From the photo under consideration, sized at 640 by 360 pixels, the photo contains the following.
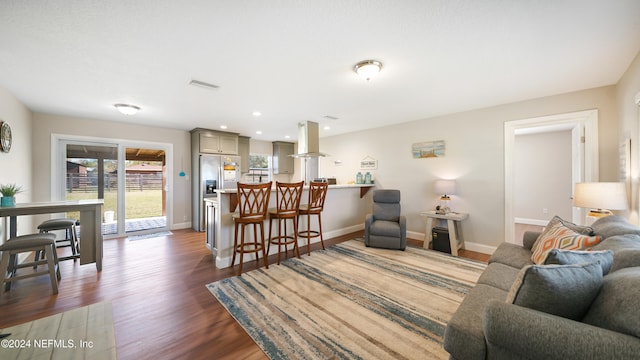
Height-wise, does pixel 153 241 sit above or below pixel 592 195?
below

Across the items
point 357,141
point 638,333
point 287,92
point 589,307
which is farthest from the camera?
point 357,141

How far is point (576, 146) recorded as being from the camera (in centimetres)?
333

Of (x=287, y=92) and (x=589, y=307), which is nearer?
(x=589, y=307)

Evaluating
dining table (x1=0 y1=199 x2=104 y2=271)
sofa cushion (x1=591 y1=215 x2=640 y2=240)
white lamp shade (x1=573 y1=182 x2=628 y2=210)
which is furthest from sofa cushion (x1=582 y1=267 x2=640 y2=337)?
dining table (x1=0 y1=199 x2=104 y2=271)

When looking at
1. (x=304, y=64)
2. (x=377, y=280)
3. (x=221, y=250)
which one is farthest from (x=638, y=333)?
(x=221, y=250)

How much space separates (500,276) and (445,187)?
2282 mm

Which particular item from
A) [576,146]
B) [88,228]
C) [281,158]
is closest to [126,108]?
[88,228]

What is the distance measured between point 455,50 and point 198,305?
3323 millimetres

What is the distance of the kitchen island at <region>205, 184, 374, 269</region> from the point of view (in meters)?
3.17

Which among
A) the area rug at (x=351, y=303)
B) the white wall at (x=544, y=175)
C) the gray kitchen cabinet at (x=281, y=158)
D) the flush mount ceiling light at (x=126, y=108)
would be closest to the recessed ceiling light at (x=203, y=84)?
the flush mount ceiling light at (x=126, y=108)

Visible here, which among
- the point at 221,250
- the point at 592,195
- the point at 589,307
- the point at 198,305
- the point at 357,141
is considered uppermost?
the point at 357,141

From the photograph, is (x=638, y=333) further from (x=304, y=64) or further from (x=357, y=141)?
(x=357, y=141)

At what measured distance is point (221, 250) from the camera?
315cm

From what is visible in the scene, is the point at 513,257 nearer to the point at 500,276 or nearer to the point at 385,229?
the point at 500,276
